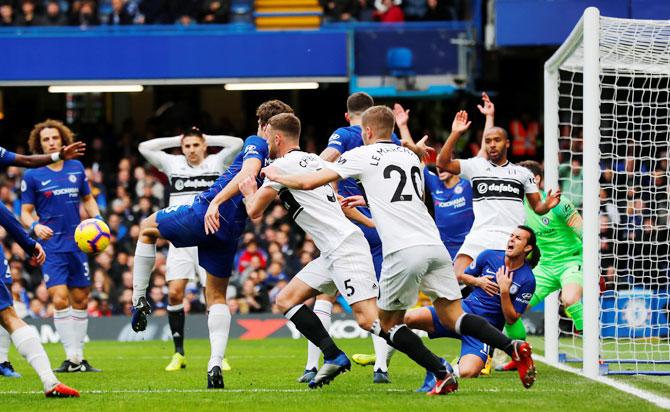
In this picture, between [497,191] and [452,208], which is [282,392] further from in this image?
[452,208]

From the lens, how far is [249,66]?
22.7m

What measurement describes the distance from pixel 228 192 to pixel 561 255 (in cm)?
478

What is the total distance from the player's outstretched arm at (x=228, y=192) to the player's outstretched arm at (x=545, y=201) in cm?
294

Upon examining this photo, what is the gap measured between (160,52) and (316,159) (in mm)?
14227

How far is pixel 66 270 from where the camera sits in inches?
503

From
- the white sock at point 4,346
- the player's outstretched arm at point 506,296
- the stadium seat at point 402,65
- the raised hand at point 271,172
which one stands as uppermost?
the stadium seat at point 402,65

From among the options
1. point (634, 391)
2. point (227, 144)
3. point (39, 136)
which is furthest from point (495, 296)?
point (39, 136)

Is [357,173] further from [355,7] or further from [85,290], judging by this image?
[355,7]

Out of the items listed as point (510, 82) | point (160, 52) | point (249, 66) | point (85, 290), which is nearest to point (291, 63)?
point (249, 66)

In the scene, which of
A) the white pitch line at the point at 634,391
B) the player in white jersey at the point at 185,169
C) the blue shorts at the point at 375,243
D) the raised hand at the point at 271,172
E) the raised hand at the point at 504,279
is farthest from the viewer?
the player in white jersey at the point at 185,169

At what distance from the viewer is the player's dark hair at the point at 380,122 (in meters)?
9.04

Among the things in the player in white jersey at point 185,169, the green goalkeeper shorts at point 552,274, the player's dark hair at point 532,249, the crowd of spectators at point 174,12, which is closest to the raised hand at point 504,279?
the player's dark hair at point 532,249

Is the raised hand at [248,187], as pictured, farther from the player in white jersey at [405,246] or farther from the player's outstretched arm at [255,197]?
the player in white jersey at [405,246]

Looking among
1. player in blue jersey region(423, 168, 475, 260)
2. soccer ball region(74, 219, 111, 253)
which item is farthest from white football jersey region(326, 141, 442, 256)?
player in blue jersey region(423, 168, 475, 260)
